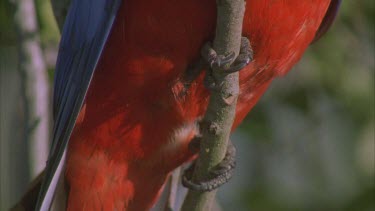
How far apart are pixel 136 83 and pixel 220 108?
323mm

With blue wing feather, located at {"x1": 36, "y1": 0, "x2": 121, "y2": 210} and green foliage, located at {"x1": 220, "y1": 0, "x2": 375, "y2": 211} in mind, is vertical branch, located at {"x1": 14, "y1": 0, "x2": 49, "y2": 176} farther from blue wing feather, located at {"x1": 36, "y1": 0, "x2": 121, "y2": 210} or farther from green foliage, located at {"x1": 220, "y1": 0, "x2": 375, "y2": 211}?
green foliage, located at {"x1": 220, "y1": 0, "x2": 375, "y2": 211}

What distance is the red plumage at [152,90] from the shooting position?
122 inches

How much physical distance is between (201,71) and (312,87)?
1031mm

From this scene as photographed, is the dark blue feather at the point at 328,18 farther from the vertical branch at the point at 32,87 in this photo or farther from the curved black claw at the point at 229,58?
the vertical branch at the point at 32,87

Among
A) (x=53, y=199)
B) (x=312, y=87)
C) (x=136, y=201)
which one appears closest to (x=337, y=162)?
(x=312, y=87)

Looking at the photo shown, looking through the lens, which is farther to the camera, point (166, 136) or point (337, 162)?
point (337, 162)

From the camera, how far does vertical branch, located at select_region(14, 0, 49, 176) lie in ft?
10.4

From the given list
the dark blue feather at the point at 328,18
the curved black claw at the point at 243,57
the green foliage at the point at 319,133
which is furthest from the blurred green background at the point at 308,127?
the curved black claw at the point at 243,57

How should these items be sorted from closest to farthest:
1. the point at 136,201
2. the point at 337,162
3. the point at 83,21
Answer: the point at 83,21 → the point at 136,201 → the point at 337,162

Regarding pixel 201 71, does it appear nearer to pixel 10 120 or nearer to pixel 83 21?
pixel 83 21

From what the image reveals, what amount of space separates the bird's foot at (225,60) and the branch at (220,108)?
0.02 m

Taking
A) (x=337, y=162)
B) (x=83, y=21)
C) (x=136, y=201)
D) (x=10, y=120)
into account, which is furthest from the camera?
(x=337, y=162)

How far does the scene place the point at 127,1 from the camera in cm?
317

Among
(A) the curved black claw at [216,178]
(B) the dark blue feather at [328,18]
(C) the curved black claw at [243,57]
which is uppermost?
(C) the curved black claw at [243,57]
